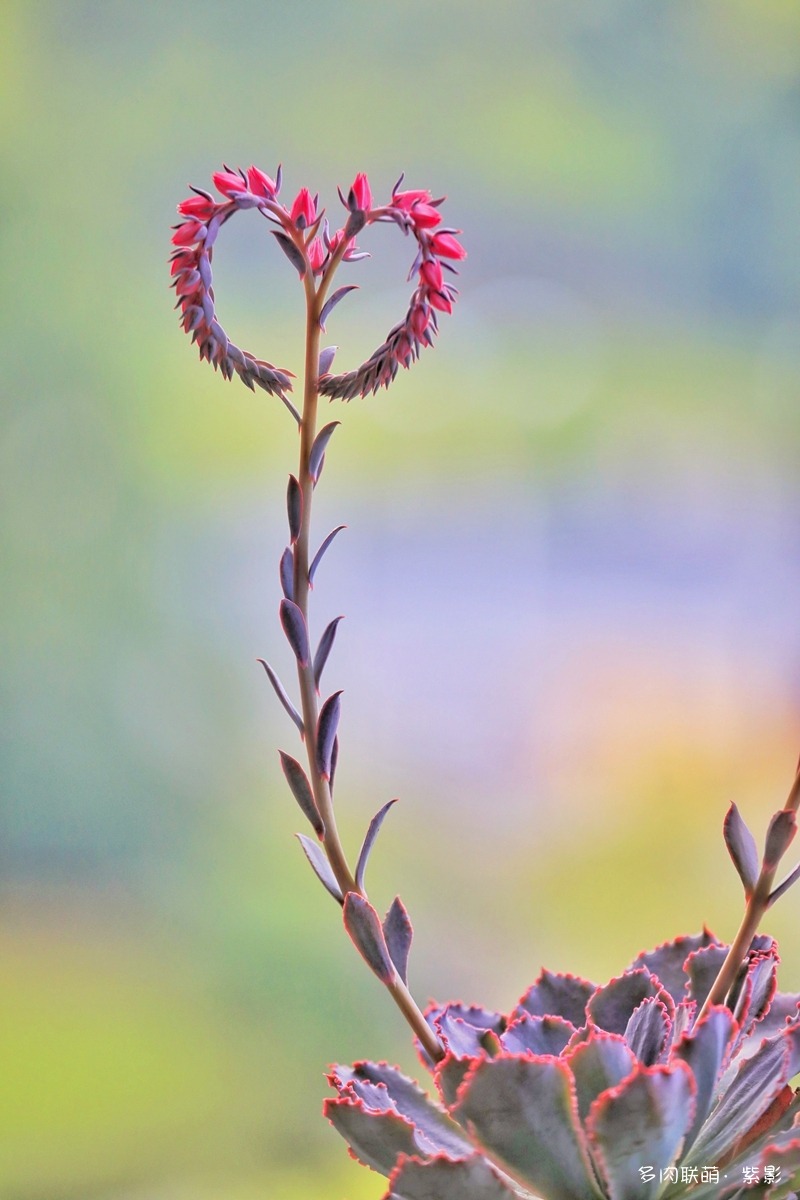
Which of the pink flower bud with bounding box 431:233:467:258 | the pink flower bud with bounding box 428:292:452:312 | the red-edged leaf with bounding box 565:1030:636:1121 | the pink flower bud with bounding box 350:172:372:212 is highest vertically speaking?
the pink flower bud with bounding box 350:172:372:212

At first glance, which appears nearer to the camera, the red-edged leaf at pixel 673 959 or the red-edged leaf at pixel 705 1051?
the red-edged leaf at pixel 705 1051

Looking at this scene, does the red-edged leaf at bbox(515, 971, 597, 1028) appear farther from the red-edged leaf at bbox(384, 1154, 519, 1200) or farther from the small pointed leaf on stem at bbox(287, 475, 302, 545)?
the small pointed leaf on stem at bbox(287, 475, 302, 545)

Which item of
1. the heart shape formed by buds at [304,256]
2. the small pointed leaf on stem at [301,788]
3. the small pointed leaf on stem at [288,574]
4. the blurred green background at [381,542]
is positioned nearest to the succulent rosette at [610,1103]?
the small pointed leaf on stem at [301,788]

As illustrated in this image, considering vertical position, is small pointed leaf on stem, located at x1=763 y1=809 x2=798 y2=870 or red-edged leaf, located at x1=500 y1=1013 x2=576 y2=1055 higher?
small pointed leaf on stem, located at x1=763 y1=809 x2=798 y2=870

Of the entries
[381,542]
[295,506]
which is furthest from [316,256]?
[381,542]

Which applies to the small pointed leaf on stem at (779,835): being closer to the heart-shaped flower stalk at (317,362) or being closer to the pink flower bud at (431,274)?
the heart-shaped flower stalk at (317,362)

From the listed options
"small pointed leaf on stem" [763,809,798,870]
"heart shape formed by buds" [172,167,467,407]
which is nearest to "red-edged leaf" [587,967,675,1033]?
"small pointed leaf on stem" [763,809,798,870]

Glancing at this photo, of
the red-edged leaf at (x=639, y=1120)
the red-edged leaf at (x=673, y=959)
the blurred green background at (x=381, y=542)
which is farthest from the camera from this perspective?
the blurred green background at (x=381, y=542)

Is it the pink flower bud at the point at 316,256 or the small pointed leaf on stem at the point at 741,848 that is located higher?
the pink flower bud at the point at 316,256

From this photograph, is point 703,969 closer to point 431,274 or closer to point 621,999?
point 621,999
